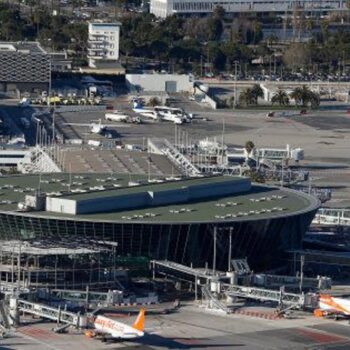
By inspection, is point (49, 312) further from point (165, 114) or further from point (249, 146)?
point (165, 114)

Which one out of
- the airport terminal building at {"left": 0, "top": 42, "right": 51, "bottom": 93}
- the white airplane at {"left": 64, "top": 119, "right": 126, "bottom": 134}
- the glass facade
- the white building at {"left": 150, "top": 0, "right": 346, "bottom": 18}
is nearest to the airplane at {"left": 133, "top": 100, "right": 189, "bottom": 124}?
the white airplane at {"left": 64, "top": 119, "right": 126, "bottom": 134}

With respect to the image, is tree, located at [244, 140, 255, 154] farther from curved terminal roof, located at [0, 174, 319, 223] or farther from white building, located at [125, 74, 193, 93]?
white building, located at [125, 74, 193, 93]

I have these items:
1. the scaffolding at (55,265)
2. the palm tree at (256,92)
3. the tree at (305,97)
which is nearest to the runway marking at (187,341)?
the scaffolding at (55,265)

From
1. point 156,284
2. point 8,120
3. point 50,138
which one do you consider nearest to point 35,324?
point 156,284

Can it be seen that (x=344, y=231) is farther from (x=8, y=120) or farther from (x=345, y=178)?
(x=8, y=120)

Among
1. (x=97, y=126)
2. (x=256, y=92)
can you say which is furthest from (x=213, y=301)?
(x=256, y=92)

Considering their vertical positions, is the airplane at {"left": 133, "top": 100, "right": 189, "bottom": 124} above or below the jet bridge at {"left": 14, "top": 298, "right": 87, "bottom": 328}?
below
